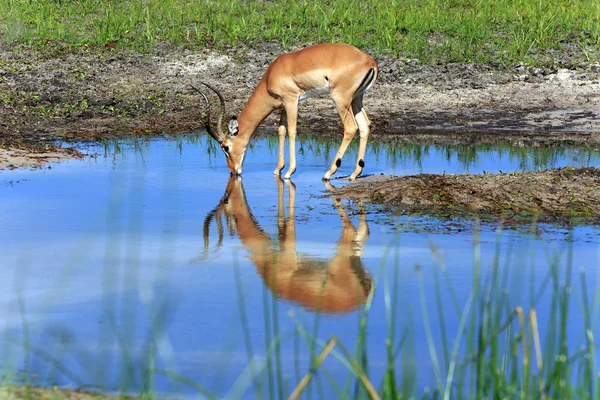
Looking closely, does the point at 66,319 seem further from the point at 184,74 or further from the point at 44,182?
the point at 184,74

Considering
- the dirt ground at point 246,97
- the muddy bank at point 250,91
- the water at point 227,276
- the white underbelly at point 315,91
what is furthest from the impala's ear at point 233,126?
the muddy bank at point 250,91

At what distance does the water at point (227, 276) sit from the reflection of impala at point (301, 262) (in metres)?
0.02

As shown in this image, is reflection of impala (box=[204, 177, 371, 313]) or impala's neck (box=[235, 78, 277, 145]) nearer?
reflection of impala (box=[204, 177, 371, 313])

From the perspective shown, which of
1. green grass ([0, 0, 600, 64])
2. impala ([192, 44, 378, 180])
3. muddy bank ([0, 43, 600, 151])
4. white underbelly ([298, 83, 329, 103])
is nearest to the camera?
impala ([192, 44, 378, 180])

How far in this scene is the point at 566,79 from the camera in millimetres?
15672

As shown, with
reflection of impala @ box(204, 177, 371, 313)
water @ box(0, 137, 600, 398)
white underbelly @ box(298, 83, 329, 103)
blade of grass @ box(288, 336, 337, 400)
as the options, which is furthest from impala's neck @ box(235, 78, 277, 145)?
blade of grass @ box(288, 336, 337, 400)

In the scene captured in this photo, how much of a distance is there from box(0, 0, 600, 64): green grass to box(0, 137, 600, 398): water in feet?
21.2

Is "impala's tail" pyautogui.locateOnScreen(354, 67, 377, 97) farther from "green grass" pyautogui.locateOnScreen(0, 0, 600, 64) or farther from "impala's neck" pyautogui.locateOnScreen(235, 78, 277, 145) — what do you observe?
"green grass" pyautogui.locateOnScreen(0, 0, 600, 64)

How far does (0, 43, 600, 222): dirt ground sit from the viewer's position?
1323 centimetres

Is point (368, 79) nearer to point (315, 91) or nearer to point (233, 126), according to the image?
point (315, 91)

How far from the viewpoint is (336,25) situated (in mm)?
17844

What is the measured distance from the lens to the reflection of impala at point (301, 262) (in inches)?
217

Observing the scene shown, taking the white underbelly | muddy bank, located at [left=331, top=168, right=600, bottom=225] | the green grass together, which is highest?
the green grass

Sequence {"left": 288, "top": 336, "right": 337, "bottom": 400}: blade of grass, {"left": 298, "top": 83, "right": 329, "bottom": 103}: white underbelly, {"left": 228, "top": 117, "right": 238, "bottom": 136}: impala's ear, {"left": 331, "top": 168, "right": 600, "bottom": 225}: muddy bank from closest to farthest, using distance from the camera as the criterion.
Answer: {"left": 288, "top": 336, "right": 337, "bottom": 400}: blade of grass
{"left": 331, "top": 168, "right": 600, "bottom": 225}: muddy bank
{"left": 298, "top": 83, "right": 329, "bottom": 103}: white underbelly
{"left": 228, "top": 117, "right": 238, "bottom": 136}: impala's ear
